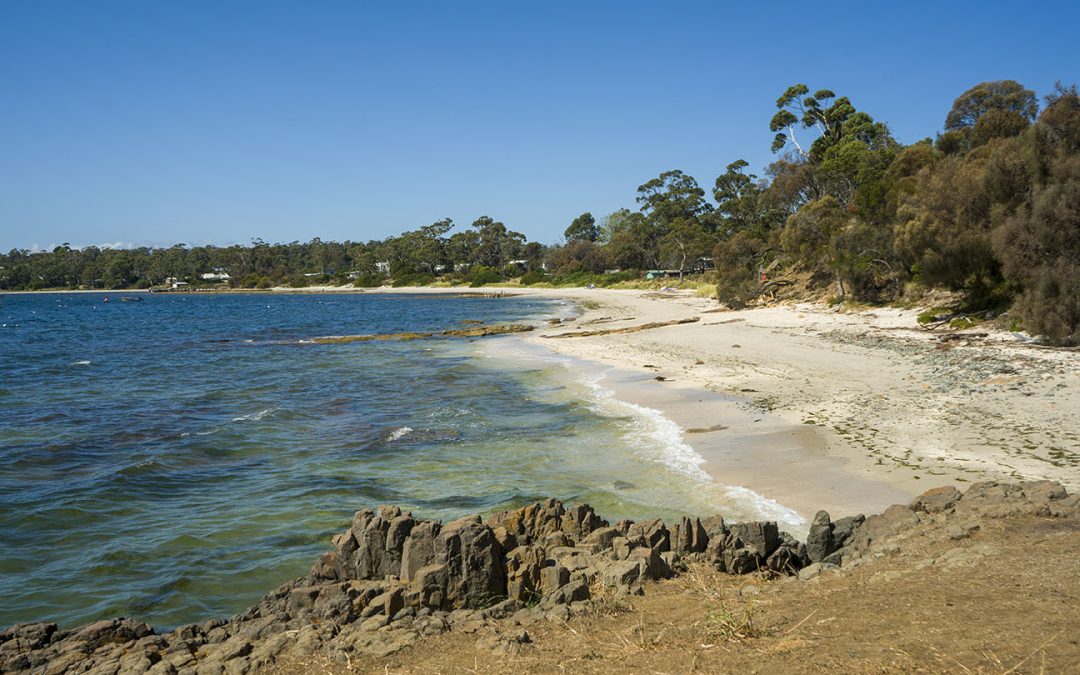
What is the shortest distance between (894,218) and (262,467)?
34.0 m

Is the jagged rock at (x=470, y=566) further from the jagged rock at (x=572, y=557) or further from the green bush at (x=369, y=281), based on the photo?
the green bush at (x=369, y=281)

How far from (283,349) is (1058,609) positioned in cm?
4118

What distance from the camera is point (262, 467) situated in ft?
50.1

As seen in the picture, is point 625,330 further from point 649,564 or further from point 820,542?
point 649,564

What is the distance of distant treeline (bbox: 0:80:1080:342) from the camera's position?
2222 centimetres

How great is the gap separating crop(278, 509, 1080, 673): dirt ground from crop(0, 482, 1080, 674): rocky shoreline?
0.81 ft

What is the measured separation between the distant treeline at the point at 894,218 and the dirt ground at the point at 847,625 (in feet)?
57.7

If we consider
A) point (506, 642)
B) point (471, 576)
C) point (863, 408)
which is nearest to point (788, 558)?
point (471, 576)

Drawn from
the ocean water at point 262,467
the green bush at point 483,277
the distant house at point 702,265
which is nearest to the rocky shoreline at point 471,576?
the ocean water at point 262,467

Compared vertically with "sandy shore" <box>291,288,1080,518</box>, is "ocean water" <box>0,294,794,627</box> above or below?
below

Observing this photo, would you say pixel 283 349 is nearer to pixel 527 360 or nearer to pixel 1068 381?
pixel 527 360

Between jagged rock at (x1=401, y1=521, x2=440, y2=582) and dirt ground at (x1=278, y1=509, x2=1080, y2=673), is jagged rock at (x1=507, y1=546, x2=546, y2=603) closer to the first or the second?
jagged rock at (x1=401, y1=521, x2=440, y2=582)

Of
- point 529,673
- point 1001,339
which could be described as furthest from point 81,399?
point 1001,339

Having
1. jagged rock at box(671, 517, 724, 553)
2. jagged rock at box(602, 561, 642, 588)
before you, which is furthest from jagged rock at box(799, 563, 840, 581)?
jagged rock at box(602, 561, 642, 588)
